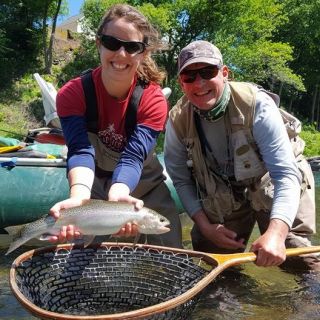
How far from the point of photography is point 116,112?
3.74m

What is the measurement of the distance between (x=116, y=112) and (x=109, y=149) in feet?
1.01

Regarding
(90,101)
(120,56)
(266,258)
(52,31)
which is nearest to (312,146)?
(52,31)

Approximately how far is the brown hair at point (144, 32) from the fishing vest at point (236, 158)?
37 cm

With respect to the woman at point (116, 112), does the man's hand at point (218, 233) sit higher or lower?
lower

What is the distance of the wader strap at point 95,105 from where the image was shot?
145 inches

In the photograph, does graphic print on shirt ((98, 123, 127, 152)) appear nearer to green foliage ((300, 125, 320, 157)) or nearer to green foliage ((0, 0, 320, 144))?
A: green foliage ((0, 0, 320, 144))

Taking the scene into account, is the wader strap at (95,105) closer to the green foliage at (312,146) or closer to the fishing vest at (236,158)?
the fishing vest at (236,158)

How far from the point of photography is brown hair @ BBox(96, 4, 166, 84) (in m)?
3.58

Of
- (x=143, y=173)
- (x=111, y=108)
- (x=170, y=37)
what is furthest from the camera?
(x=170, y=37)

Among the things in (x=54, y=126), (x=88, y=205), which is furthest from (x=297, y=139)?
(x=54, y=126)

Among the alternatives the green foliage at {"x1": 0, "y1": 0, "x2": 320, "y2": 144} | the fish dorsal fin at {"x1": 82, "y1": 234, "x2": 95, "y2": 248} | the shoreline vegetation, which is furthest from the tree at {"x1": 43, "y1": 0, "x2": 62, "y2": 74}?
the fish dorsal fin at {"x1": 82, "y1": 234, "x2": 95, "y2": 248}

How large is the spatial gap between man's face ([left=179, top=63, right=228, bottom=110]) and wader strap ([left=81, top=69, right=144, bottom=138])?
0.34 meters

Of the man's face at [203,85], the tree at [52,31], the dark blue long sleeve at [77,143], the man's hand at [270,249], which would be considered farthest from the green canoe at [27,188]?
the tree at [52,31]

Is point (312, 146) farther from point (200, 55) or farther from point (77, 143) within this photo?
point (77, 143)
